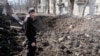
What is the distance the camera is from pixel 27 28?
8031 millimetres

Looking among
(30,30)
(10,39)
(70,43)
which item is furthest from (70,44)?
(30,30)

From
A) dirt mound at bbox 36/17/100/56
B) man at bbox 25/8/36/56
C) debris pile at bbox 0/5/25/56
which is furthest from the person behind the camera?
debris pile at bbox 0/5/25/56

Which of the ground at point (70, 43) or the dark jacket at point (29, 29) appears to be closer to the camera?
the dark jacket at point (29, 29)

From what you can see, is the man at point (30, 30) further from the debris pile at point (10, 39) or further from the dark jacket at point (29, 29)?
the debris pile at point (10, 39)

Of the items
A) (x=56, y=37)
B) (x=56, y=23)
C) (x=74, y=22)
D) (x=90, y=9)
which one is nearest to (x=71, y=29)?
(x=74, y=22)

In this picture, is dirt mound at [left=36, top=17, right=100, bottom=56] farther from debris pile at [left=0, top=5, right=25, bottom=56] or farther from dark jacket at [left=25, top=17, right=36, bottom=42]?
dark jacket at [left=25, top=17, right=36, bottom=42]

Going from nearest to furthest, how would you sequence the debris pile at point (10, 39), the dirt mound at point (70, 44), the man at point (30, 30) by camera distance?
the man at point (30, 30) < the dirt mound at point (70, 44) < the debris pile at point (10, 39)

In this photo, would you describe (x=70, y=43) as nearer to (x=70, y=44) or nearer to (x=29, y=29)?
(x=70, y=44)

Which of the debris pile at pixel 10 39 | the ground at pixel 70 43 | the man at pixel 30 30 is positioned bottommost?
the ground at pixel 70 43

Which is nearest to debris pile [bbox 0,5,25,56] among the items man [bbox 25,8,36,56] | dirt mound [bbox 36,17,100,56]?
dirt mound [bbox 36,17,100,56]

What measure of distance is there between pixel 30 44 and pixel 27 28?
52cm

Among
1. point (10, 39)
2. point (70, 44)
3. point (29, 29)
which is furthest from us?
point (10, 39)

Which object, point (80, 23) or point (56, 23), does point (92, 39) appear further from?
point (56, 23)

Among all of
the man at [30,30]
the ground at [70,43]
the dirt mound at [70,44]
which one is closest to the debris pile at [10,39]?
the ground at [70,43]
